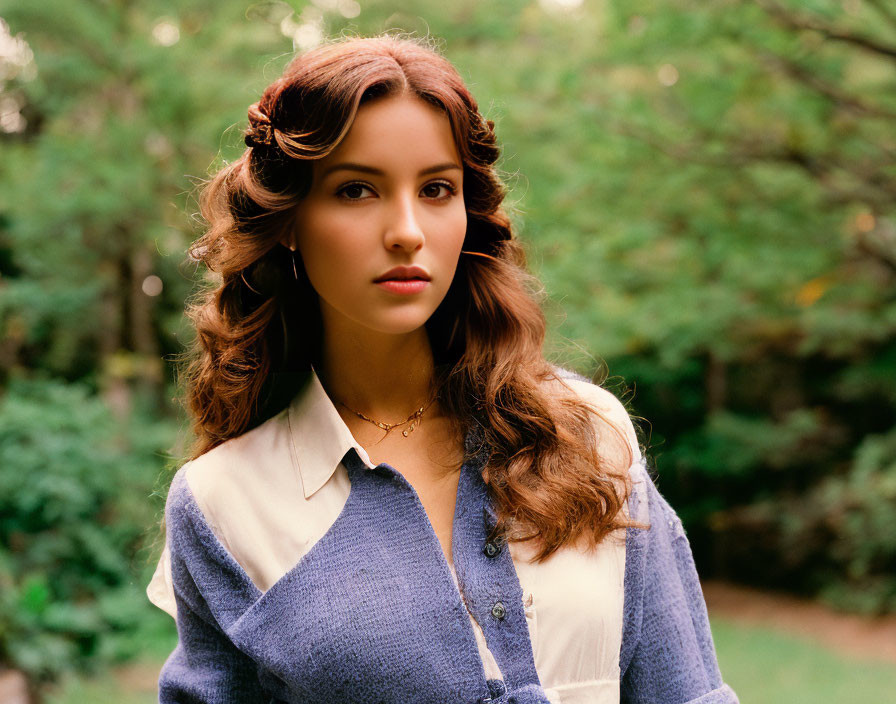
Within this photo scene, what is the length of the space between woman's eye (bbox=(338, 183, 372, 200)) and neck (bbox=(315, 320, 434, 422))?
0.33 m

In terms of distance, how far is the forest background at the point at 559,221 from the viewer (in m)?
5.96

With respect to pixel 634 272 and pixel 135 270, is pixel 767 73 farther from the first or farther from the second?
pixel 135 270

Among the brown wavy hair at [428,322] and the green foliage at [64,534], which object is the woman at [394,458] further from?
the green foliage at [64,534]

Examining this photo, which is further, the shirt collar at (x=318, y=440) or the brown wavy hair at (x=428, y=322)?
the shirt collar at (x=318, y=440)

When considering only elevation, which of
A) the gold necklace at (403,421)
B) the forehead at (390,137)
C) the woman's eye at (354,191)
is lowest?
the gold necklace at (403,421)

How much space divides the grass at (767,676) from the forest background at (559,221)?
0.19 metres

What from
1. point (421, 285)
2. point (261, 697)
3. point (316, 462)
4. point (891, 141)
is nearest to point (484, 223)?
point (421, 285)

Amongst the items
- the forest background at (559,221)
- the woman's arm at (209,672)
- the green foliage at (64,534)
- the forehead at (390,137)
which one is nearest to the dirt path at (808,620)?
the forest background at (559,221)

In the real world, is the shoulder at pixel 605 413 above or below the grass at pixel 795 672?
above

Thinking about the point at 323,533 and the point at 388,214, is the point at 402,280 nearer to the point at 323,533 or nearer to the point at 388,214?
the point at 388,214

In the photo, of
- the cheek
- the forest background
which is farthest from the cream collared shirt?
the forest background

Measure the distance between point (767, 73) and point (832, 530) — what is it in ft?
16.8

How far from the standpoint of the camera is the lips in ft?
5.52

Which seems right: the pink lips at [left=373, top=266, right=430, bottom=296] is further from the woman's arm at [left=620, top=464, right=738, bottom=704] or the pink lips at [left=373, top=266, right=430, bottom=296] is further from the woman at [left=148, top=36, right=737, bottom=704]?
the woman's arm at [left=620, top=464, right=738, bottom=704]
